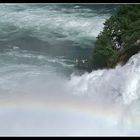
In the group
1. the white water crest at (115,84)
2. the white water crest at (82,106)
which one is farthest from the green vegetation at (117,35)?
the white water crest at (82,106)

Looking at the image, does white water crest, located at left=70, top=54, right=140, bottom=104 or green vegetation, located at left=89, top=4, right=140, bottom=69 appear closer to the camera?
white water crest, located at left=70, top=54, right=140, bottom=104

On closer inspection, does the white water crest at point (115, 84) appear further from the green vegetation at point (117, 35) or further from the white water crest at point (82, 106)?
the green vegetation at point (117, 35)

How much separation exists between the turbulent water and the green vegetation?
0.58m

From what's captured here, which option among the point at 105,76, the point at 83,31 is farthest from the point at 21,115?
the point at 83,31

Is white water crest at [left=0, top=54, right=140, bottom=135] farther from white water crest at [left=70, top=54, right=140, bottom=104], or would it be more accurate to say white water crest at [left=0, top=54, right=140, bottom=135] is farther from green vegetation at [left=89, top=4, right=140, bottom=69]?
green vegetation at [left=89, top=4, right=140, bottom=69]

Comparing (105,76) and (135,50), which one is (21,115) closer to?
(105,76)

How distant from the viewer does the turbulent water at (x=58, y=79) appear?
10.5 m

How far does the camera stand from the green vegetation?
42.4ft

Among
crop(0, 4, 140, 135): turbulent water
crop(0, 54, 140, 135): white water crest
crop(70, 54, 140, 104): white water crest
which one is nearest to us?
crop(0, 54, 140, 135): white water crest

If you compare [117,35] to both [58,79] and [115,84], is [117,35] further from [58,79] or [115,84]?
[58,79]

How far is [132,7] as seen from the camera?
14.6 m

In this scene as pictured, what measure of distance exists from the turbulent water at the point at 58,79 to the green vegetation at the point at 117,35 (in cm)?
58

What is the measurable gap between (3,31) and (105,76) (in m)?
10.1

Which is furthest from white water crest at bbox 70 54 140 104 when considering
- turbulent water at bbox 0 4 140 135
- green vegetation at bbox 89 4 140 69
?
green vegetation at bbox 89 4 140 69
